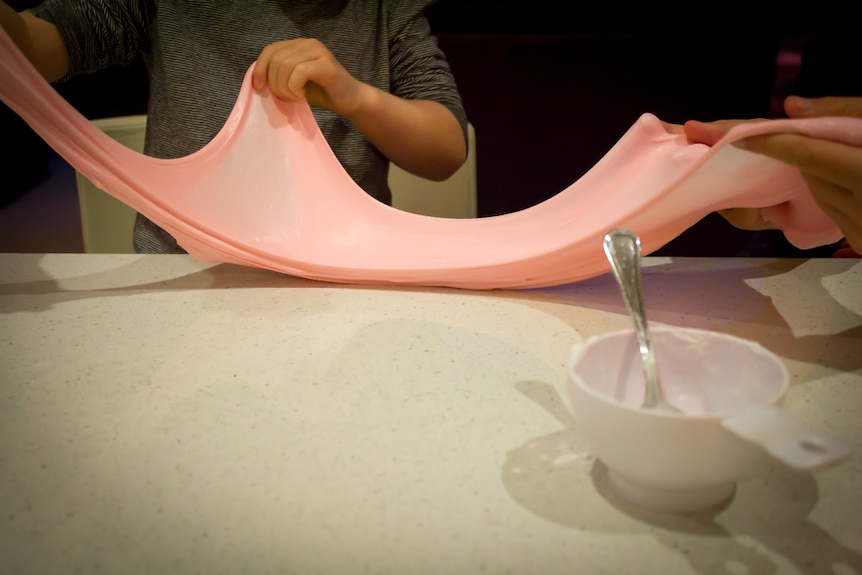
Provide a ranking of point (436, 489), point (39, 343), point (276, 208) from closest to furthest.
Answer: point (436, 489) < point (39, 343) < point (276, 208)

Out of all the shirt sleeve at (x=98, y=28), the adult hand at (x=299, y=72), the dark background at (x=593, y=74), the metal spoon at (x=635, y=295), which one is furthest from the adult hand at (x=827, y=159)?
the dark background at (x=593, y=74)

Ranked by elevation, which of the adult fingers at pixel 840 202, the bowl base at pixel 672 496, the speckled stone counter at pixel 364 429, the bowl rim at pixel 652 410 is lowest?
the speckled stone counter at pixel 364 429

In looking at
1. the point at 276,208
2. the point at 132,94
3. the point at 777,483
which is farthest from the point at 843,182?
the point at 132,94

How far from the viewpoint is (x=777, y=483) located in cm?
43

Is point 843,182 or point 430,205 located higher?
point 843,182

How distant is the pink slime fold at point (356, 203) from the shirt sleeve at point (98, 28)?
0.29 meters

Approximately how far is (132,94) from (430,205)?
21.7 inches

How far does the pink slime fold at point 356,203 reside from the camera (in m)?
0.61

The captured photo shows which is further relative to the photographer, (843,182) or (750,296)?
(750,296)

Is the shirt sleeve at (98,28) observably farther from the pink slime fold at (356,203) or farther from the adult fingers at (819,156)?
the adult fingers at (819,156)

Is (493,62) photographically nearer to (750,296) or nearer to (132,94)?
(132,94)

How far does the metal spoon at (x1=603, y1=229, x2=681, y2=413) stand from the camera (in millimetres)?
431

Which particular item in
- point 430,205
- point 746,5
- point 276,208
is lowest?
point 430,205

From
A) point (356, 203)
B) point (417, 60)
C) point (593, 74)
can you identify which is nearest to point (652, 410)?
point (356, 203)
